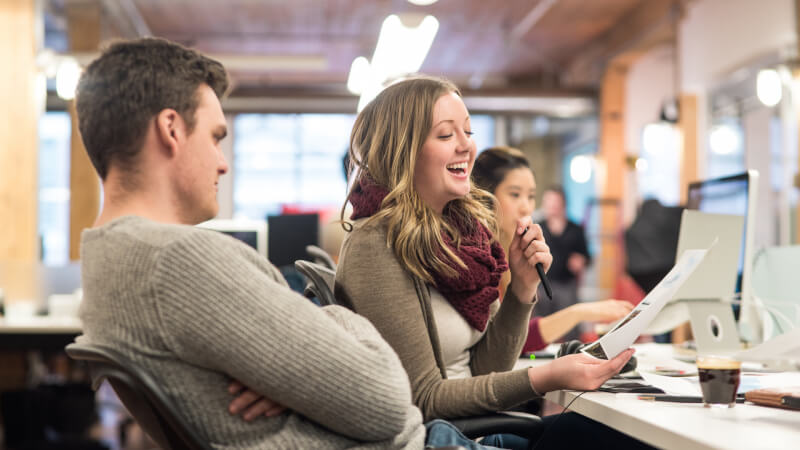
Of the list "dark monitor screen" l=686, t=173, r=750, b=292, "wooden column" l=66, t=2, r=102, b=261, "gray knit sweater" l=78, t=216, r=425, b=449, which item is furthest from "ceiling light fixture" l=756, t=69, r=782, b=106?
"wooden column" l=66, t=2, r=102, b=261

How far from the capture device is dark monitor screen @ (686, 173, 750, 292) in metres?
2.12

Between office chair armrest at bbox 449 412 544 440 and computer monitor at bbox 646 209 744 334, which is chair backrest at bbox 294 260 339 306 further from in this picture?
computer monitor at bbox 646 209 744 334

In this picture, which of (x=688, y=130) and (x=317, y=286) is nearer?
(x=317, y=286)

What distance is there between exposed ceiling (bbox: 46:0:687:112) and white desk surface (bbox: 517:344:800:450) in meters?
6.95

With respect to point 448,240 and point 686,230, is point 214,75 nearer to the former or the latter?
point 448,240

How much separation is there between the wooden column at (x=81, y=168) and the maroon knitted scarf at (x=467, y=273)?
611 centimetres

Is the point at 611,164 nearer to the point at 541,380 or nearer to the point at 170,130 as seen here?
the point at 541,380

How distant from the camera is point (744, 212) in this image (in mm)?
2105

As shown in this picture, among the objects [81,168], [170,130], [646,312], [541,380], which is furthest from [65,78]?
[646,312]

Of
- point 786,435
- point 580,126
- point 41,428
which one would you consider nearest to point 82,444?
point 41,428

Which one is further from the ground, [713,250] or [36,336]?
[713,250]

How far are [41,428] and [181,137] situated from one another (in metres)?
4.07

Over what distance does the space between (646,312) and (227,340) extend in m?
0.76

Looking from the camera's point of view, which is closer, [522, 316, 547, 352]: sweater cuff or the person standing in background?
[522, 316, 547, 352]: sweater cuff
